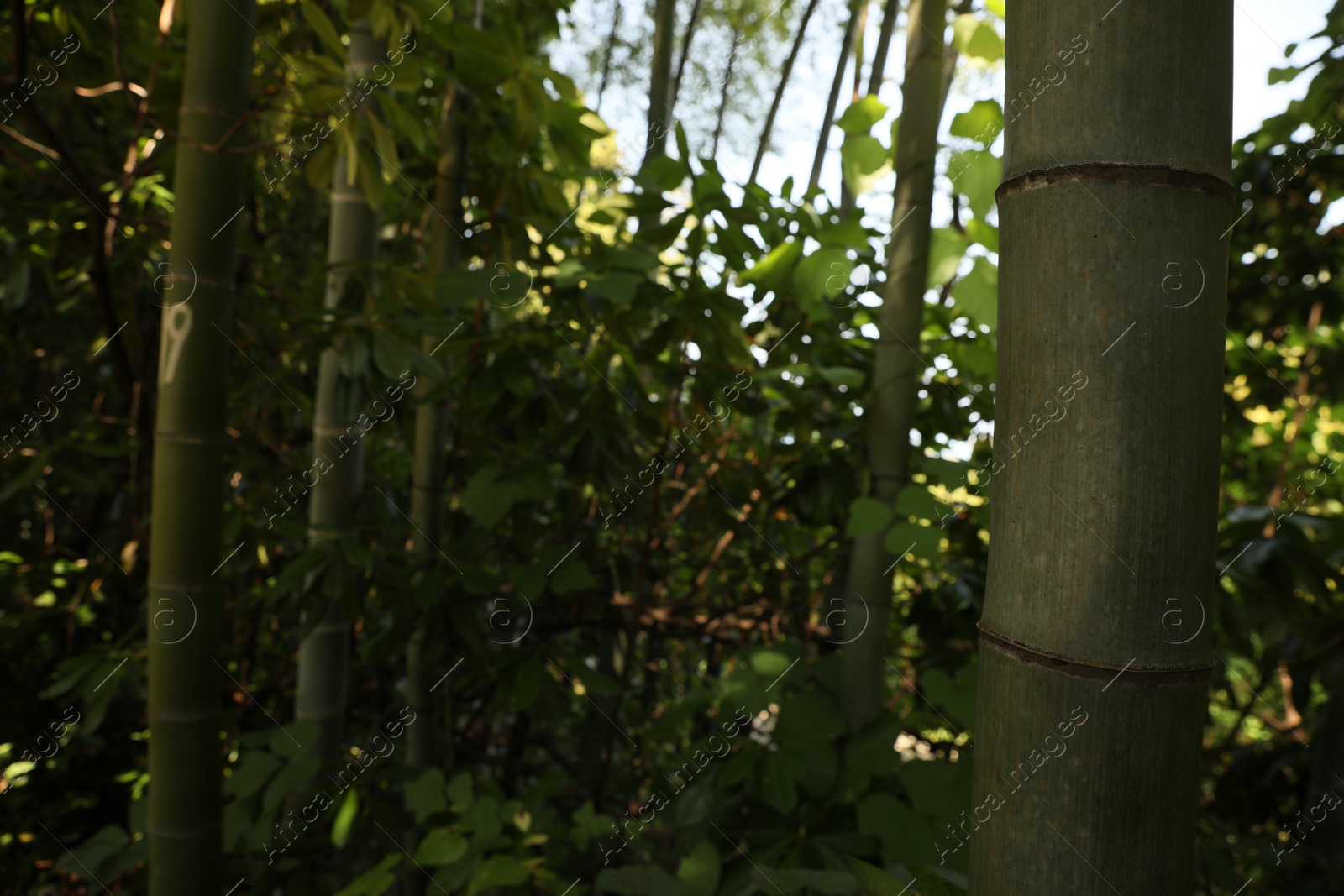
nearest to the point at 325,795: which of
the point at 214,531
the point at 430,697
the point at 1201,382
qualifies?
the point at 430,697

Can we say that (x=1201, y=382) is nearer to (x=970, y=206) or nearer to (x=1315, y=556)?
(x=970, y=206)

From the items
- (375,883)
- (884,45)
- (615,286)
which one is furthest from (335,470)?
(884,45)

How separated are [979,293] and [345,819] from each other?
1.29 meters

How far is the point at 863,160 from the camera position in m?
1.23

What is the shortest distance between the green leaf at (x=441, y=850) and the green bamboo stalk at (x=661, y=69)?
1727mm

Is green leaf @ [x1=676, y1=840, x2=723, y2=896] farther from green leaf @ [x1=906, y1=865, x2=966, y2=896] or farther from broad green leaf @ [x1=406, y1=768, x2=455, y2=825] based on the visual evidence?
green leaf @ [x1=906, y1=865, x2=966, y2=896]

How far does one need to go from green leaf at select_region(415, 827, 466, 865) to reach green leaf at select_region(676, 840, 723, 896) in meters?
0.31

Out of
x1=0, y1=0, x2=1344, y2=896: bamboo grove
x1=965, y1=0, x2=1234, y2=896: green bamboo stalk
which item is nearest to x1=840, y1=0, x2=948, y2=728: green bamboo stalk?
x1=0, y1=0, x2=1344, y2=896: bamboo grove

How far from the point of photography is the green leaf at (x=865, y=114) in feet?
4.00

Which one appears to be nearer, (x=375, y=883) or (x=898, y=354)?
(x=375, y=883)

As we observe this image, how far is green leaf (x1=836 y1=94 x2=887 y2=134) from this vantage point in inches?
48.1

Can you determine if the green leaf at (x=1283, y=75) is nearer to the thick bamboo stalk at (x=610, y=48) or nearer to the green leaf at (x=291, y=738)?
the green leaf at (x=291, y=738)

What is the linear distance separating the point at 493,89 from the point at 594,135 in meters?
0.20

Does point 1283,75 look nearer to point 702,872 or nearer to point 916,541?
point 916,541
